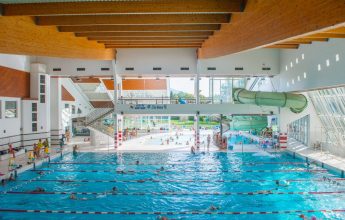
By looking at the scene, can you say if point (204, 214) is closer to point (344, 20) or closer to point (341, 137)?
point (344, 20)

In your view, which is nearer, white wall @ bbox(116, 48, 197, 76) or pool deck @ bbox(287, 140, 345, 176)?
pool deck @ bbox(287, 140, 345, 176)

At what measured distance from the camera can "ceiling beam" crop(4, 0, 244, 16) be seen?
262 inches

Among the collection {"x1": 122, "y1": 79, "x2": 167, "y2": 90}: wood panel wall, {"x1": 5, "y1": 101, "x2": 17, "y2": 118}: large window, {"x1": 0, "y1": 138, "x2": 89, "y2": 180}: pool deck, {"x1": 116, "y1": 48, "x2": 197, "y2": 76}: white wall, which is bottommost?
{"x1": 0, "y1": 138, "x2": 89, "y2": 180}: pool deck

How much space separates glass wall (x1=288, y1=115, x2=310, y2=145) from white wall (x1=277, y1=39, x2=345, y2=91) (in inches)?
128

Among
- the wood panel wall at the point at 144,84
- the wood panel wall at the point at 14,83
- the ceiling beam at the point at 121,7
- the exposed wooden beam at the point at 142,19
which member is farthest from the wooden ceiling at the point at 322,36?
the wood panel wall at the point at 14,83

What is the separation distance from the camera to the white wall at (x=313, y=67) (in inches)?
482

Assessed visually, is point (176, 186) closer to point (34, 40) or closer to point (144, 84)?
point (34, 40)

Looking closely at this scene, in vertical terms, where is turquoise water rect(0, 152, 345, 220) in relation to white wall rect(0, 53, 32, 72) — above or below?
below

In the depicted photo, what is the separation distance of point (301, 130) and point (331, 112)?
472 centimetres

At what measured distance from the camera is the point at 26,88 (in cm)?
2069

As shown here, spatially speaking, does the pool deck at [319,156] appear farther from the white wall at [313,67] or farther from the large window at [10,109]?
the large window at [10,109]

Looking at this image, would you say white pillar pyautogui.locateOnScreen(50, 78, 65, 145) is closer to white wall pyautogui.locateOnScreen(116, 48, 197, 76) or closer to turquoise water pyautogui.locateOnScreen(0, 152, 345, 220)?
turquoise water pyautogui.locateOnScreen(0, 152, 345, 220)

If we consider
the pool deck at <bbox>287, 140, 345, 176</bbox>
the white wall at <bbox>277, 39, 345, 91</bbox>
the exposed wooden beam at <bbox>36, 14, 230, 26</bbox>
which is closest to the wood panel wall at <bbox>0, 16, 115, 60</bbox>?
the exposed wooden beam at <bbox>36, 14, 230, 26</bbox>

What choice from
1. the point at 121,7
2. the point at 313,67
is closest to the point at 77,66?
the point at 313,67
